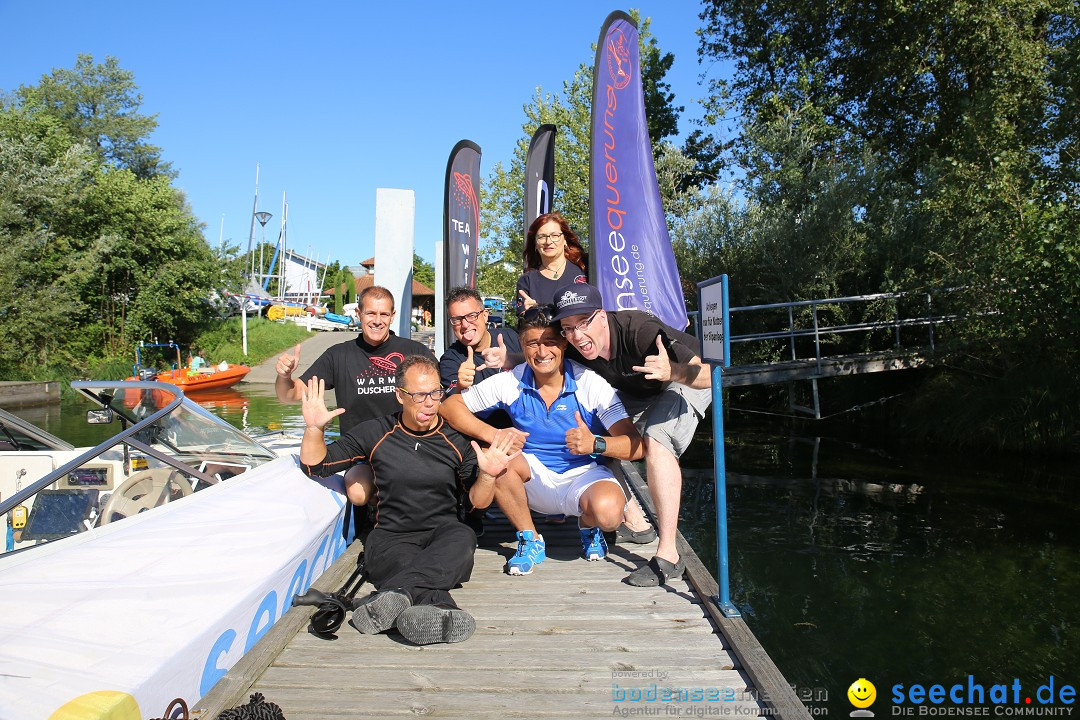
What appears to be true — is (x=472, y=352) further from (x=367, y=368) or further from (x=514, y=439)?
(x=514, y=439)

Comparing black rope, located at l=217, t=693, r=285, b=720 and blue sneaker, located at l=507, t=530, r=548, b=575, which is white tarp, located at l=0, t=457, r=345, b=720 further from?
blue sneaker, located at l=507, t=530, r=548, b=575

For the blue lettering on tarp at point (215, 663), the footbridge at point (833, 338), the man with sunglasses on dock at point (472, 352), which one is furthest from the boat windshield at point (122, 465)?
the footbridge at point (833, 338)

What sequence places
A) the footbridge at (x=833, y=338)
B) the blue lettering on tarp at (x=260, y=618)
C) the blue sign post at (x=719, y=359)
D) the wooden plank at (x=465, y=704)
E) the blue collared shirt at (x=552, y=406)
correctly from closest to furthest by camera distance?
the wooden plank at (x=465, y=704)
the blue lettering on tarp at (x=260, y=618)
the blue sign post at (x=719, y=359)
the blue collared shirt at (x=552, y=406)
the footbridge at (x=833, y=338)

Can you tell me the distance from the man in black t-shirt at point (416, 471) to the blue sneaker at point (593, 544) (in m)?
0.84

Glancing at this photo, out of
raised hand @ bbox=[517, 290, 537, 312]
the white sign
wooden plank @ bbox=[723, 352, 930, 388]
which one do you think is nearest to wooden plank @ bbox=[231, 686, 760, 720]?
the white sign

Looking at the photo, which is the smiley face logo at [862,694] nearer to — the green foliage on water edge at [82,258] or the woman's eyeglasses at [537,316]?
the woman's eyeglasses at [537,316]

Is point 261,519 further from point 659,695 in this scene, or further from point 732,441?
point 732,441

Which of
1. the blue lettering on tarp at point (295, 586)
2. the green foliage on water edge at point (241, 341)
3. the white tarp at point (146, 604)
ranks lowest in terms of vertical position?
the blue lettering on tarp at point (295, 586)

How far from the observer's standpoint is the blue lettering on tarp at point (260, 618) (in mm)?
2875

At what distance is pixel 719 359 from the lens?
327cm

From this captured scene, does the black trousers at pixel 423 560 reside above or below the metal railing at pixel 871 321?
below

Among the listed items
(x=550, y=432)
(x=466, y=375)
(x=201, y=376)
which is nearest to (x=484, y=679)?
(x=550, y=432)

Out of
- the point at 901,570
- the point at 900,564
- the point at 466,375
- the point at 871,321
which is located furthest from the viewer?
the point at 871,321

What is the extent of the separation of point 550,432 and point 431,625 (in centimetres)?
132
